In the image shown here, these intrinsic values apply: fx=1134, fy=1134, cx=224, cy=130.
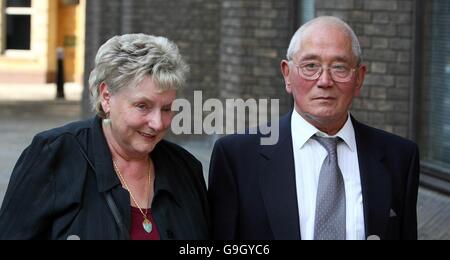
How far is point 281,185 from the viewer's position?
393cm

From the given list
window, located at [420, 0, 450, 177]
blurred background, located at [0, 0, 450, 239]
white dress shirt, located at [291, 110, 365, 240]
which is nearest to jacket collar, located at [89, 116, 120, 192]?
white dress shirt, located at [291, 110, 365, 240]

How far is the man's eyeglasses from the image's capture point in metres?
3.84

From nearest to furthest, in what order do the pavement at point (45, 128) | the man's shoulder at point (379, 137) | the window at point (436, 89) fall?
the man's shoulder at point (379, 137)
the pavement at point (45, 128)
the window at point (436, 89)

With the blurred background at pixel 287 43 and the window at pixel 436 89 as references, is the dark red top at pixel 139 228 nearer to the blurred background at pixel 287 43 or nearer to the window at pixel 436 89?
the blurred background at pixel 287 43

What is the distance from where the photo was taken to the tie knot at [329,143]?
395cm

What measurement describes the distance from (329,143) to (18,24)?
32831 millimetres

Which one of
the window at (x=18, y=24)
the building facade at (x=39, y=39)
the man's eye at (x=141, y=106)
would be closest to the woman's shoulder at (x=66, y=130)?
the man's eye at (x=141, y=106)

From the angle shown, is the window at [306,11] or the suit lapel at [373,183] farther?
the window at [306,11]

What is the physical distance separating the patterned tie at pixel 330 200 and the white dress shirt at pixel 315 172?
0.07ft

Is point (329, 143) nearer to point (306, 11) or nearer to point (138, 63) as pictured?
point (138, 63)

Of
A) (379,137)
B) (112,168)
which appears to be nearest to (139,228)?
(112,168)

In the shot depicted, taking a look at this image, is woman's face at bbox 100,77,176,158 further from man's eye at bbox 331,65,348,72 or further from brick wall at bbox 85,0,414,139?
brick wall at bbox 85,0,414,139

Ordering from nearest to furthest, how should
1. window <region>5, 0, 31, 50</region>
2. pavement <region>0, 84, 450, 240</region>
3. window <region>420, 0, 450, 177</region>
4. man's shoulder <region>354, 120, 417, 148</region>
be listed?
man's shoulder <region>354, 120, 417, 148</region> < pavement <region>0, 84, 450, 240</region> < window <region>420, 0, 450, 177</region> < window <region>5, 0, 31, 50</region>
